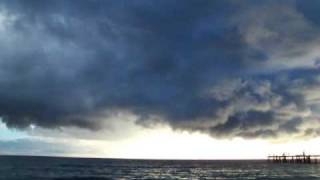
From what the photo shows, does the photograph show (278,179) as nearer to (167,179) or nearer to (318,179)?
(318,179)

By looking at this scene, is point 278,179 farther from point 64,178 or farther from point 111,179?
point 64,178

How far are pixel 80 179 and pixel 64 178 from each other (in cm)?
425

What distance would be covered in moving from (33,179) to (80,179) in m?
9.65

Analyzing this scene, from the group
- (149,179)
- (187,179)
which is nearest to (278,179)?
(187,179)

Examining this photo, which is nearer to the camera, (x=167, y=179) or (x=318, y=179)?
(x=318, y=179)

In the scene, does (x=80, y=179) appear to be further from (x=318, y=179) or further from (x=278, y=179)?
(x=318, y=179)

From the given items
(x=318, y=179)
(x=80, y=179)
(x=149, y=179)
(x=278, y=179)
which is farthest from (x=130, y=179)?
(x=318, y=179)

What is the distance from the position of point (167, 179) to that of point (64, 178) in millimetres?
22178

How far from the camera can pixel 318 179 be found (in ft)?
296

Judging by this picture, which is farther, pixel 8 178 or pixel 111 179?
pixel 111 179

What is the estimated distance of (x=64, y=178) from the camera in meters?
96.3

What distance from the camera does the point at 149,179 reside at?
98875 mm

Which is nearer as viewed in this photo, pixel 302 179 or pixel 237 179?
pixel 302 179

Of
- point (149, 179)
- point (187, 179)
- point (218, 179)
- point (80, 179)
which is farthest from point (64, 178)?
point (218, 179)
